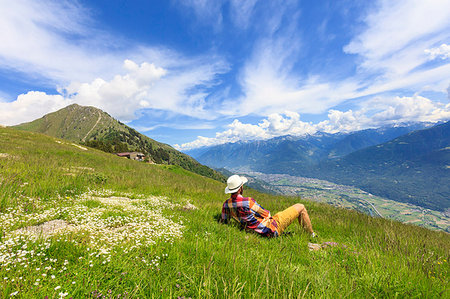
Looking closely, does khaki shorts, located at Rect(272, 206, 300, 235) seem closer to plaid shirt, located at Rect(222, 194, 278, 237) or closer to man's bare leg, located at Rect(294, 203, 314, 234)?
man's bare leg, located at Rect(294, 203, 314, 234)

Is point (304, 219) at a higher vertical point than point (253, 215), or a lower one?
lower

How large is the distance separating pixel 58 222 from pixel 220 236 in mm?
3669

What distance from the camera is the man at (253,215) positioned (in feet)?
17.5

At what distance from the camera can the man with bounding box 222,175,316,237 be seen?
5.35 m

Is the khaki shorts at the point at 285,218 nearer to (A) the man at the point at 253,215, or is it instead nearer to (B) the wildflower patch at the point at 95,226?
(A) the man at the point at 253,215

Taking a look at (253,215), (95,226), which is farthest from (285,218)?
(95,226)

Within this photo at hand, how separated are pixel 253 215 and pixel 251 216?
0.08m

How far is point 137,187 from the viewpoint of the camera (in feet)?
32.6

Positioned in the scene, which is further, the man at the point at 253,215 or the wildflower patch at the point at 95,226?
the man at the point at 253,215

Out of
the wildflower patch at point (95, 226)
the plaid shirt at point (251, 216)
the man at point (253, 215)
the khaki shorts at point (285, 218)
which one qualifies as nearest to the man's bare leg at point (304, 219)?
the man at point (253, 215)

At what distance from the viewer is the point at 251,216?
5.44 metres

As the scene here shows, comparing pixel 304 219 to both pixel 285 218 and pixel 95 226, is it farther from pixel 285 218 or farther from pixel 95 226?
pixel 95 226

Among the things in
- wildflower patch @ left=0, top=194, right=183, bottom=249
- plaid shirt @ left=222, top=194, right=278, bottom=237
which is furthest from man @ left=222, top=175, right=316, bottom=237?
wildflower patch @ left=0, top=194, right=183, bottom=249

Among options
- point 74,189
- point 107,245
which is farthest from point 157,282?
point 74,189
